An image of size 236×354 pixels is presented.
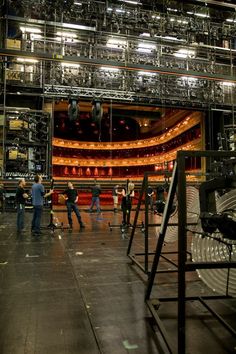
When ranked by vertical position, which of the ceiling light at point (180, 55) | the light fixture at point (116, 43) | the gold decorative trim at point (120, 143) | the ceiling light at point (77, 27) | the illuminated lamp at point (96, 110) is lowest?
the illuminated lamp at point (96, 110)

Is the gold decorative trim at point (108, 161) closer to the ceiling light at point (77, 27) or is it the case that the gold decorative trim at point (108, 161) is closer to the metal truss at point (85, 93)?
the metal truss at point (85, 93)

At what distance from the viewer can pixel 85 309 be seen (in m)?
3.14

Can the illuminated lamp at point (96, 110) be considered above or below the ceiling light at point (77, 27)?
below

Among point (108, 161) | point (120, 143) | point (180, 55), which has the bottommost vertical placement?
point (108, 161)

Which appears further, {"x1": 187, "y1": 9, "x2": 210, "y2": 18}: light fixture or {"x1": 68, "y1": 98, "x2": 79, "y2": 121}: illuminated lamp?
{"x1": 187, "y1": 9, "x2": 210, "y2": 18}: light fixture

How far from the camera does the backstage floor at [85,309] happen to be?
2.44 meters

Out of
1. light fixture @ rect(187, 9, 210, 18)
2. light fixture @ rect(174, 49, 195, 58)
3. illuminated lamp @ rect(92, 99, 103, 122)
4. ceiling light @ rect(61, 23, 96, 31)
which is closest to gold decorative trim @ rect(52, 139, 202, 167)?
light fixture @ rect(174, 49, 195, 58)

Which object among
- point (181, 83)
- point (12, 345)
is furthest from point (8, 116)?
point (12, 345)

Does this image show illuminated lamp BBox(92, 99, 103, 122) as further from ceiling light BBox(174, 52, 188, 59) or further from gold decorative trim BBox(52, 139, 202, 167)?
gold decorative trim BBox(52, 139, 202, 167)

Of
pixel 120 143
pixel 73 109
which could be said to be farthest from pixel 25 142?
pixel 120 143

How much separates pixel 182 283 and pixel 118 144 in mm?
23614

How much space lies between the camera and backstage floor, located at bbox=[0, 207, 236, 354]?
244 centimetres

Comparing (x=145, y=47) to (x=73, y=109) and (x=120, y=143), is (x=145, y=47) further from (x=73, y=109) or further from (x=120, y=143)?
(x=120, y=143)

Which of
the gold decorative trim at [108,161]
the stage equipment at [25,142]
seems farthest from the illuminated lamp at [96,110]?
the gold decorative trim at [108,161]
